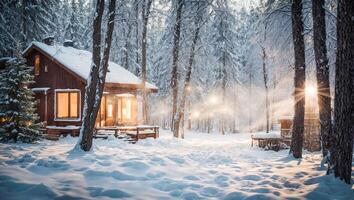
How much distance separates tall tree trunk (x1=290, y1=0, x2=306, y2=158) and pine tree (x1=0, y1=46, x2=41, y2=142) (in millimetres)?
11303

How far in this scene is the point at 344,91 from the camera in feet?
24.4

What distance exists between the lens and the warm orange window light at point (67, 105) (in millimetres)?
22188

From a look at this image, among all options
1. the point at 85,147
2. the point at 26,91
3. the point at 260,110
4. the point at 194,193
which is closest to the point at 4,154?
the point at 85,147

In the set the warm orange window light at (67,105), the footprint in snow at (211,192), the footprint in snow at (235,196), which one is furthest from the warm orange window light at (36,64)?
the footprint in snow at (235,196)

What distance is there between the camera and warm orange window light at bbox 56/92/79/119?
22.2 m

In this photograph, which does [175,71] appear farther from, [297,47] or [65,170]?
[65,170]

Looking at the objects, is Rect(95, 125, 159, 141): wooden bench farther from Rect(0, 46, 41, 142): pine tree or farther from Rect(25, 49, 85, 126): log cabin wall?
Rect(0, 46, 41, 142): pine tree

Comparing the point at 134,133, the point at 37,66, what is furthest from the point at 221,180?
the point at 37,66

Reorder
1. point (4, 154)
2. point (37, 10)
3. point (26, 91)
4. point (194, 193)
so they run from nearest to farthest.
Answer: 1. point (194, 193)
2. point (4, 154)
3. point (26, 91)
4. point (37, 10)

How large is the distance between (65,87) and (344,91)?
61.8 ft

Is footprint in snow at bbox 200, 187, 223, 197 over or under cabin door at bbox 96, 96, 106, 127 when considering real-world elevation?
under

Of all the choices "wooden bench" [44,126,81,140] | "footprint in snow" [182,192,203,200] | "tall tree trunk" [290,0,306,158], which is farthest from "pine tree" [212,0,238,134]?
"footprint in snow" [182,192,203,200]

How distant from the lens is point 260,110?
50.7 m

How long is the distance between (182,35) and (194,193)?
17.2 metres
